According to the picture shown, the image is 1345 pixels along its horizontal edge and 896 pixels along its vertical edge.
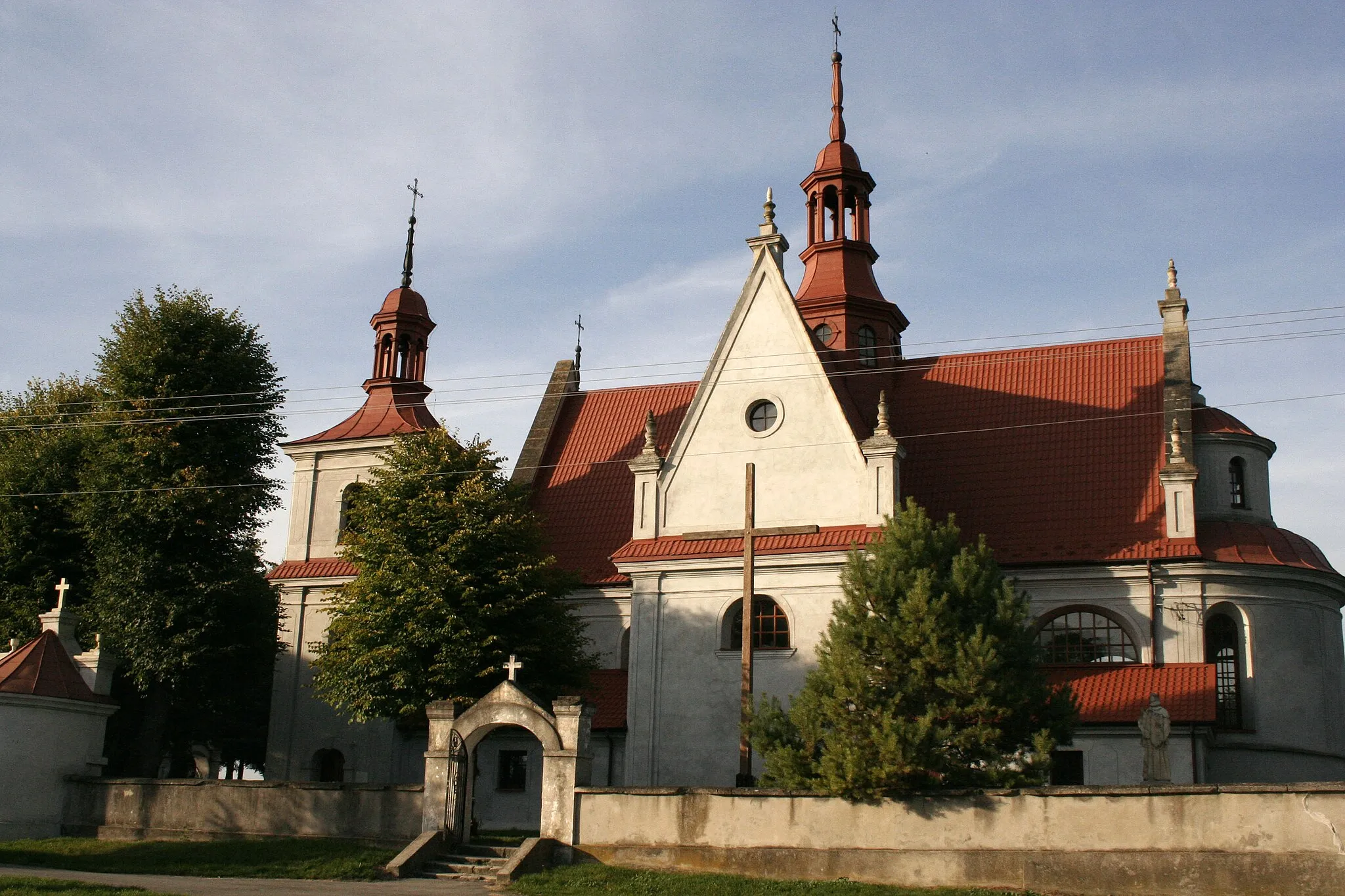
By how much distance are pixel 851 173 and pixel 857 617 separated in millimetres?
19508

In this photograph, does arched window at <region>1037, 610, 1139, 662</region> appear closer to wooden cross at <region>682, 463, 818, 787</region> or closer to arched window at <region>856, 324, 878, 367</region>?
wooden cross at <region>682, 463, 818, 787</region>

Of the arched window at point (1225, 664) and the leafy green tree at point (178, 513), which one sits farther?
the leafy green tree at point (178, 513)

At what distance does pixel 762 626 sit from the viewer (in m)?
29.4

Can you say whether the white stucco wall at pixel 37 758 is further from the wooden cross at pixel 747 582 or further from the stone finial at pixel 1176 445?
the stone finial at pixel 1176 445

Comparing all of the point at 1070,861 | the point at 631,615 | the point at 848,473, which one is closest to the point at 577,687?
the point at 631,615

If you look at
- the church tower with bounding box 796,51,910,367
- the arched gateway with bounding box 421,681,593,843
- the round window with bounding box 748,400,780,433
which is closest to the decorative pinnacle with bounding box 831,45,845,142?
the church tower with bounding box 796,51,910,367

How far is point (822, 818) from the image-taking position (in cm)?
2123

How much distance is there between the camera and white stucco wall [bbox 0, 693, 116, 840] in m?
27.2

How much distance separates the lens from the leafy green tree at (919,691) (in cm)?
2097

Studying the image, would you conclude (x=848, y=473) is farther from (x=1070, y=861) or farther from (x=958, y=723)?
(x=1070, y=861)

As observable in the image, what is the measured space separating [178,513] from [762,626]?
1544cm

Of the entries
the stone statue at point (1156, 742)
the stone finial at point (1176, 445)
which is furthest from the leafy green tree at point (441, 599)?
the stone finial at point (1176, 445)

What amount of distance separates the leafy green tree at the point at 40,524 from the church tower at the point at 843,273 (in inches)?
790

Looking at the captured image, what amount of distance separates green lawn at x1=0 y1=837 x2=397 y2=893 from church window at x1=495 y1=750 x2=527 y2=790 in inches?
311
